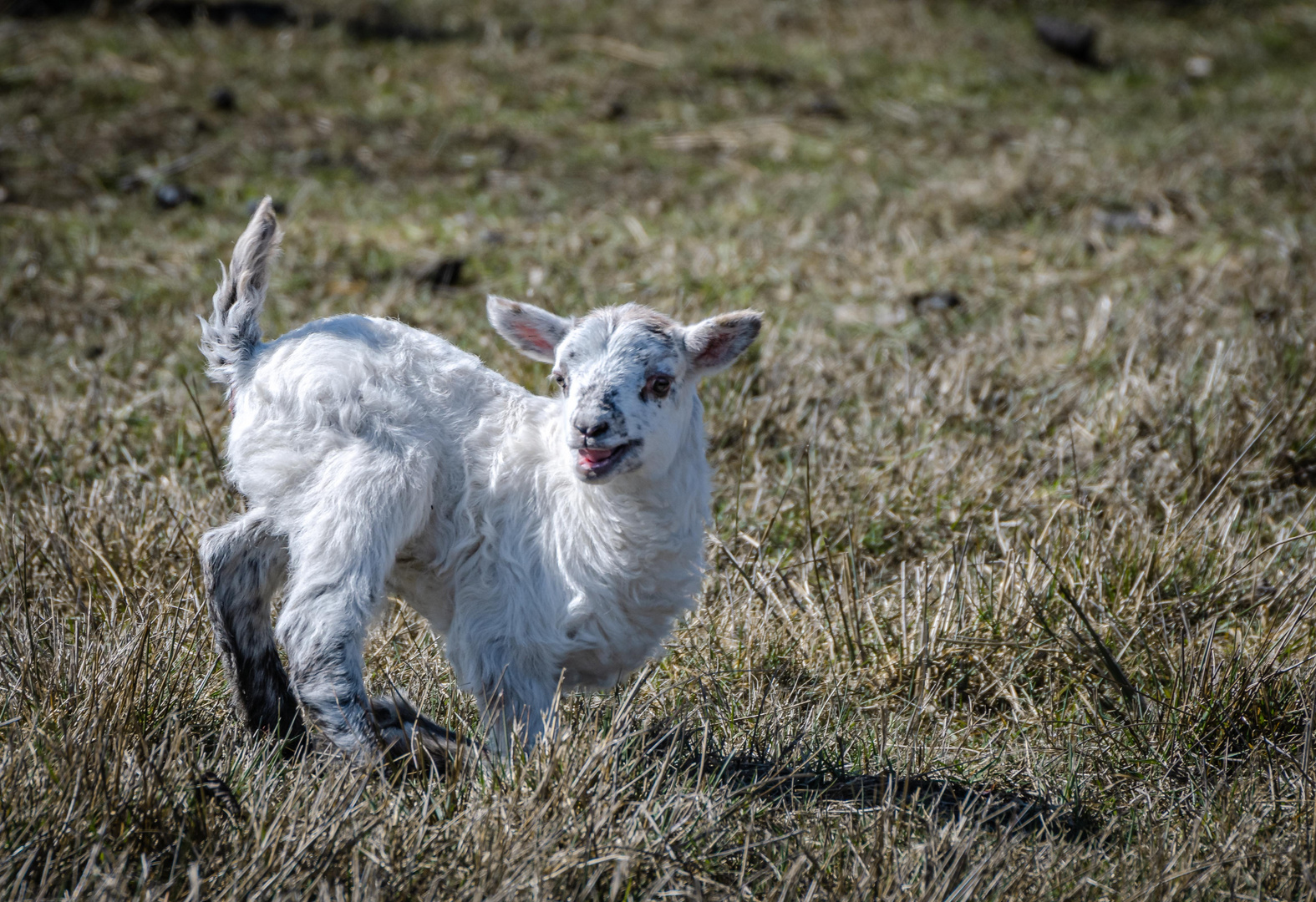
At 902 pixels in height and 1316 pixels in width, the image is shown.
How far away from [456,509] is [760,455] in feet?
6.05

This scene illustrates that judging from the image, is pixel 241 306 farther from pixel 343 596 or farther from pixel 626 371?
pixel 626 371

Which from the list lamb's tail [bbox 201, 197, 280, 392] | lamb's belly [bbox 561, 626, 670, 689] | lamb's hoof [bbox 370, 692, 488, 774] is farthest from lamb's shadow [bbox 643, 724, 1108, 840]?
lamb's tail [bbox 201, 197, 280, 392]

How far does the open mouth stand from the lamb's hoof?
67cm

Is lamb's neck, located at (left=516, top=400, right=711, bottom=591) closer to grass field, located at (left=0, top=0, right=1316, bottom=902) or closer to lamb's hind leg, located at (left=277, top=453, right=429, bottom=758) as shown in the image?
grass field, located at (left=0, top=0, right=1316, bottom=902)

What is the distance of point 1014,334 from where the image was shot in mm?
5707

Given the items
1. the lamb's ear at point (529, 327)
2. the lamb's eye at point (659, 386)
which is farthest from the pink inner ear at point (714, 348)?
the lamb's ear at point (529, 327)

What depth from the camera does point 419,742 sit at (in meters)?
2.73

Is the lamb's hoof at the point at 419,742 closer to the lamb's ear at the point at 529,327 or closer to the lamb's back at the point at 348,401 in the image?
the lamb's back at the point at 348,401

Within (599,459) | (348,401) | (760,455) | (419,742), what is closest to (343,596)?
(419,742)

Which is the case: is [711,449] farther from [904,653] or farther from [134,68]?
[134,68]

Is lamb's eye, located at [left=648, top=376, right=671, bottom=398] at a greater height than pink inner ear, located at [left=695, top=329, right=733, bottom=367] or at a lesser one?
lesser

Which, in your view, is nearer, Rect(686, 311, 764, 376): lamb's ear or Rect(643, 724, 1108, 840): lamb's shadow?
Rect(643, 724, 1108, 840): lamb's shadow

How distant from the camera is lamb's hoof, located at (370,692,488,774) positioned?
2.68 m

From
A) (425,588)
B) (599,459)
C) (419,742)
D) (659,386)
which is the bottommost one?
(419,742)
